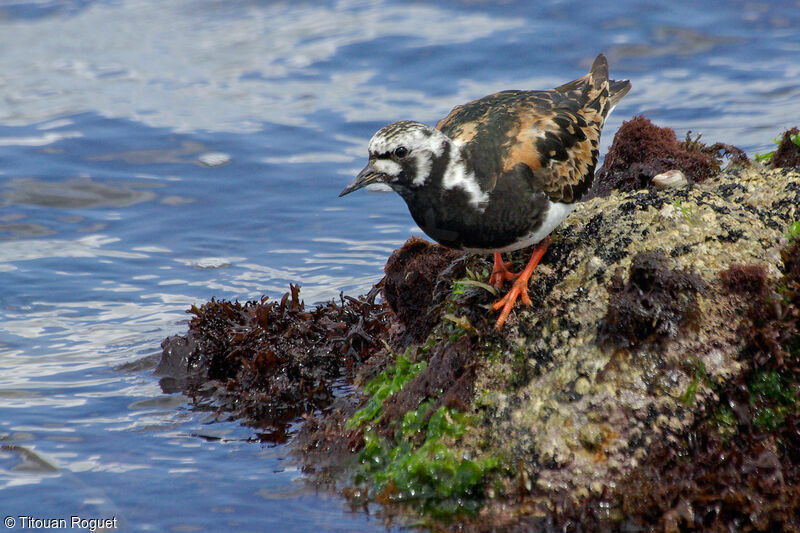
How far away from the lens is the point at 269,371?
18.7ft

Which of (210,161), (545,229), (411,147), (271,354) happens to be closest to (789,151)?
(545,229)

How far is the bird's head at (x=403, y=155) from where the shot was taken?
172 inches

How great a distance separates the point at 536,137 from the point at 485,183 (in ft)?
1.87

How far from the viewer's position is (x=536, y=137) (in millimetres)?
4832

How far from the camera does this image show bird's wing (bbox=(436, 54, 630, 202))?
4.57 metres

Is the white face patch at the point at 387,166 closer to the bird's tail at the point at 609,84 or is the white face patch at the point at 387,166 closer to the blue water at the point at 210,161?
the blue water at the point at 210,161

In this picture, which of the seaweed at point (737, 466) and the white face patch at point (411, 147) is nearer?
the seaweed at point (737, 466)

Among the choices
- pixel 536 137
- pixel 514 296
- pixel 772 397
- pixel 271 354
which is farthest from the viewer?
pixel 271 354

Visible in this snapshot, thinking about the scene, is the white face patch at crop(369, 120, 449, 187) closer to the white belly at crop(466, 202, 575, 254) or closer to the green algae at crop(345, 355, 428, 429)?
the white belly at crop(466, 202, 575, 254)

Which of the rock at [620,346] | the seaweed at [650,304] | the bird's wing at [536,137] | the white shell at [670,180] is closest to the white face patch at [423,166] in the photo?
the bird's wing at [536,137]

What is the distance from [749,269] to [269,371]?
307 centimetres

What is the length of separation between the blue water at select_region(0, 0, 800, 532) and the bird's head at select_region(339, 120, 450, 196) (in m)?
1.64

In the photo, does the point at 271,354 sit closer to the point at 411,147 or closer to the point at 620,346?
the point at 411,147

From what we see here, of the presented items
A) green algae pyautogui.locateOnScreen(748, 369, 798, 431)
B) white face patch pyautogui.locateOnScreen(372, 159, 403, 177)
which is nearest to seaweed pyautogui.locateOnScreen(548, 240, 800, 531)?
green algae pyautogui.locateOnScreen(748, 369, 798, 431)
